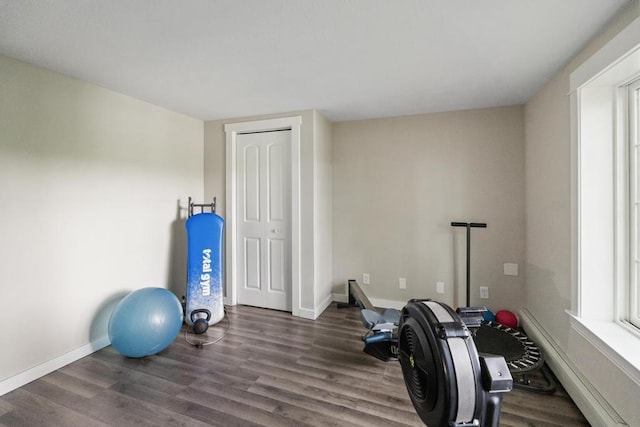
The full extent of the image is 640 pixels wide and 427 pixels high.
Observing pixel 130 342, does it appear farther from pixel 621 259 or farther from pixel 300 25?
pixel 621 259

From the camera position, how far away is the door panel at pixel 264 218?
3.25 m

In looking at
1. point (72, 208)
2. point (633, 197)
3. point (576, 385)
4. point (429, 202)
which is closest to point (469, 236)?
point (429, 202)

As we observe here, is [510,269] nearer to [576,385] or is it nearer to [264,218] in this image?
[576,385]

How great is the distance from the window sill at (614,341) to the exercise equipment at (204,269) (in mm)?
2994

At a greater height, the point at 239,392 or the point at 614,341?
the point at 614,341

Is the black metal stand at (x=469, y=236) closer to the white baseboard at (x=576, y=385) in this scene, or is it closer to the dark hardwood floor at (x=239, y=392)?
the white baseboard at (x=576, y=385)

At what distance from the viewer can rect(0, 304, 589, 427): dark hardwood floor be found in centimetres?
166

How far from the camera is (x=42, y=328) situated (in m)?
2.07

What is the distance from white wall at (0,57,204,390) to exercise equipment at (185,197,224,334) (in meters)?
0.40

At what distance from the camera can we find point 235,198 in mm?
3430

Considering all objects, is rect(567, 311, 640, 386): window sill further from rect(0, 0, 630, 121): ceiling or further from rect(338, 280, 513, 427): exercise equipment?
rect(0, 0, 630, 121): ceiling

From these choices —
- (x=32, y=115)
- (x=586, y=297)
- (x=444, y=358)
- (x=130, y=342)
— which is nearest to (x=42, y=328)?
(x=130, y=342)

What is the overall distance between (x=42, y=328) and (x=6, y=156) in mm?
1276

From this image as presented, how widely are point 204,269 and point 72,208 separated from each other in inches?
48.1
